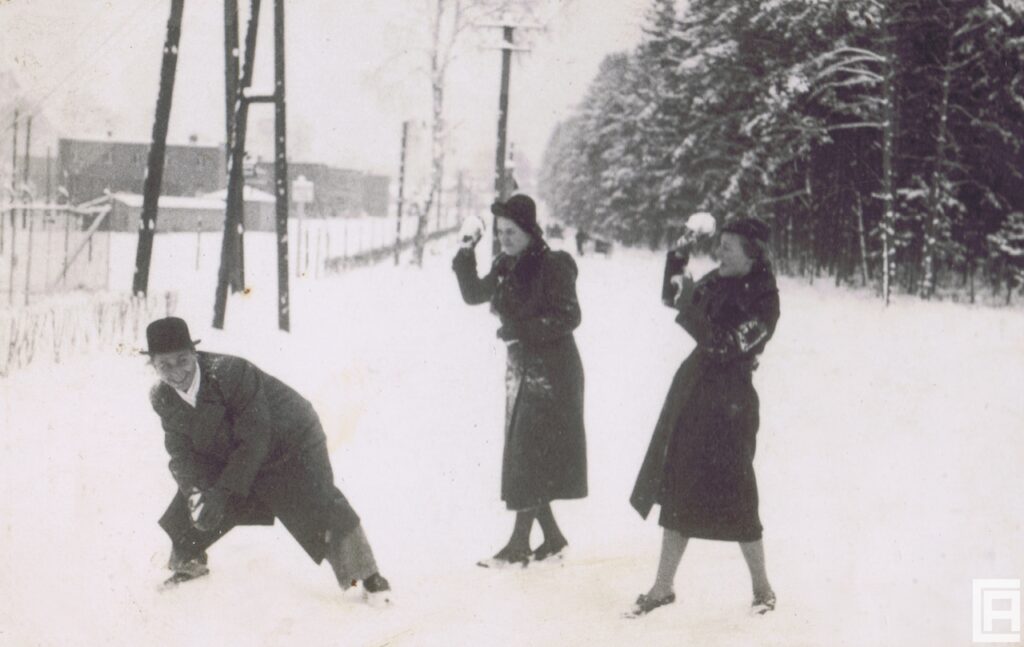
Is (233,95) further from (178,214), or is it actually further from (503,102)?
(503,102)

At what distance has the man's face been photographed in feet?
12.1

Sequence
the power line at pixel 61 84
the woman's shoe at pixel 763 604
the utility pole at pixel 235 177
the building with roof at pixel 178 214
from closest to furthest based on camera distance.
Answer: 1. the woman's shoe at pixel 763 604
2. the power line at pixel 61 84
3. the building with roof at pixel 178 214
4. the utility pole at pixel 235 177

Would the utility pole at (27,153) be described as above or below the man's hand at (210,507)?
above

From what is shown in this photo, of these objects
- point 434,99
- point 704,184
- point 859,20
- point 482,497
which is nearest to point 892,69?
point 859,20

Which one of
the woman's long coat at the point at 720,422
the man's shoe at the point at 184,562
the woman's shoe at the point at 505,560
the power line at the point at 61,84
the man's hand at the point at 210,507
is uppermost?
the power line at the point at 61,84

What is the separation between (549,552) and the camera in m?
4.84

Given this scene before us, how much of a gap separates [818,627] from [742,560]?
28.3 inches

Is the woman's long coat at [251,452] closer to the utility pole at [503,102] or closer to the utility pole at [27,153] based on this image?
the utility pole at [503,102]

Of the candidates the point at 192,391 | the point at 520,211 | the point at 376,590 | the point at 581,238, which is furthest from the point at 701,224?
the point at 581,238

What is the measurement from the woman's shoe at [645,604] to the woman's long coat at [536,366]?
755mm

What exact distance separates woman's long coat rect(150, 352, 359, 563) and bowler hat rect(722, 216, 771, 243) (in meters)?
1.96

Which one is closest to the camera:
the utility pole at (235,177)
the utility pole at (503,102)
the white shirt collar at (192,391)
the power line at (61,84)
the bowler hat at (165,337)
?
the bowler hat at (165,337)

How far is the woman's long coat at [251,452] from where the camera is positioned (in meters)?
3.89

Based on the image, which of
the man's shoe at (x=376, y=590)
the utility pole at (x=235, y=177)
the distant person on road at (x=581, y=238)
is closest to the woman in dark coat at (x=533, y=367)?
the man's shoe at (x=376, y=590)
